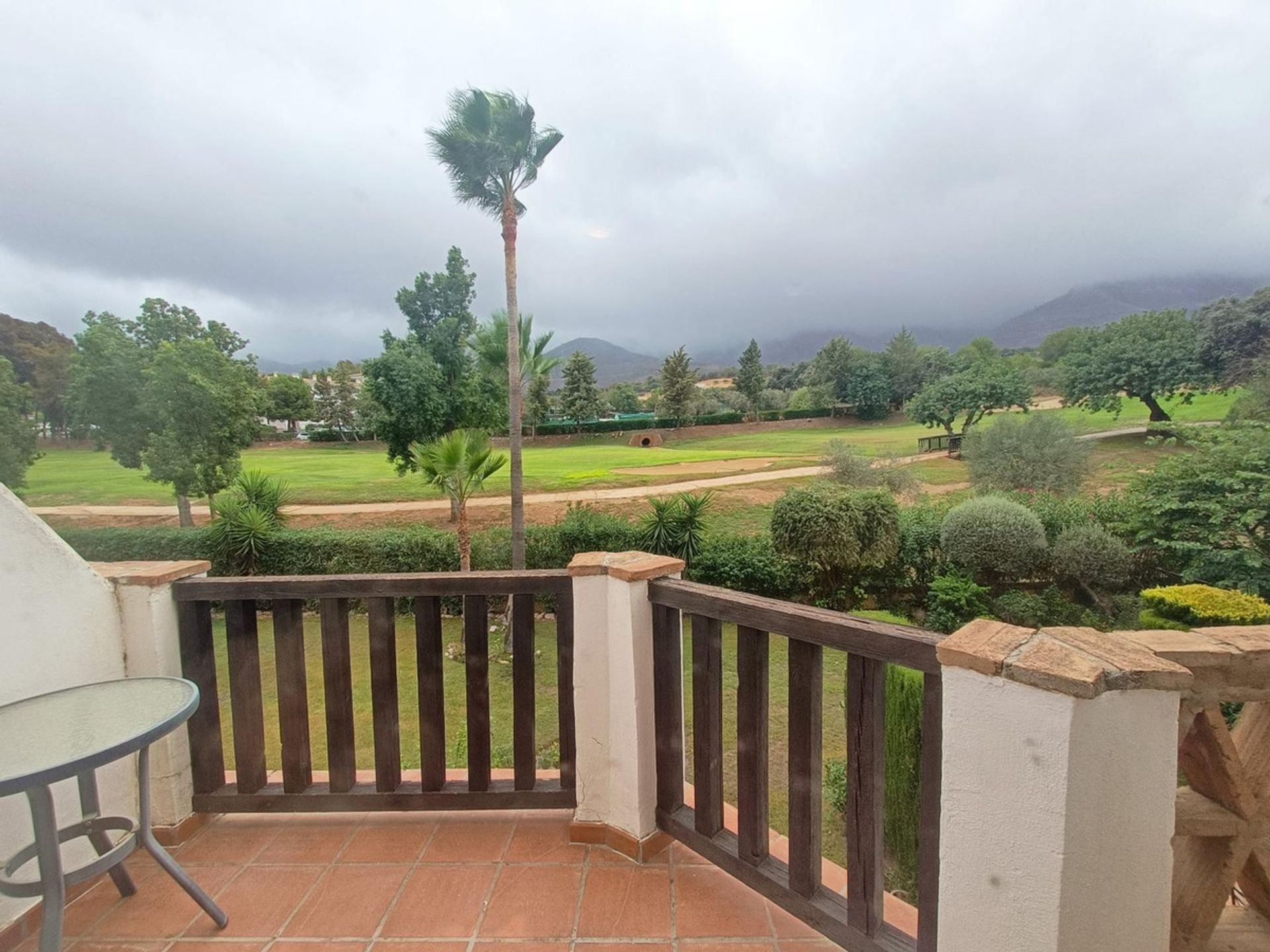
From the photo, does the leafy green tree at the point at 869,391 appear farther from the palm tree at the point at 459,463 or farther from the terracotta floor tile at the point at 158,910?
the terracotta floor tile at the point at 158,910

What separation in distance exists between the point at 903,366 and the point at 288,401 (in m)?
21.1

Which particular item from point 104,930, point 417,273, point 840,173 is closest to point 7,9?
point 417,273

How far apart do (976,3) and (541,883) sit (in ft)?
49.5

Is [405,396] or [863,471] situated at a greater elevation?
[405,396]

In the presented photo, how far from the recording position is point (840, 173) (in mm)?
31562

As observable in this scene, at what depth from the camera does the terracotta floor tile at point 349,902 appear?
1.46m

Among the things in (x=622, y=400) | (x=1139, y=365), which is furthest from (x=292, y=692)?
(x=622, y=400)

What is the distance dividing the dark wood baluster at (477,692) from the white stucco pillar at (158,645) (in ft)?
2.82

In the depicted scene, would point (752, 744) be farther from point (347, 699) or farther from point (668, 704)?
point (347, 699)

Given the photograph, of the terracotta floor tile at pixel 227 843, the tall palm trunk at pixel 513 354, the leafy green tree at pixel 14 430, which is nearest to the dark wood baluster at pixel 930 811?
the terracotta floor tile at pixel 227 843

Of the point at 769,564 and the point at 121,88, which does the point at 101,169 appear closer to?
the point at 121,88

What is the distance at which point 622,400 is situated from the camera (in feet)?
116

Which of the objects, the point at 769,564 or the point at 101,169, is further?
the point at 101,169

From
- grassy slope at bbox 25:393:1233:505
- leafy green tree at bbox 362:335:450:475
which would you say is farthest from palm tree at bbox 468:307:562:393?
grassy slope at bbox 25:393:1233:505
